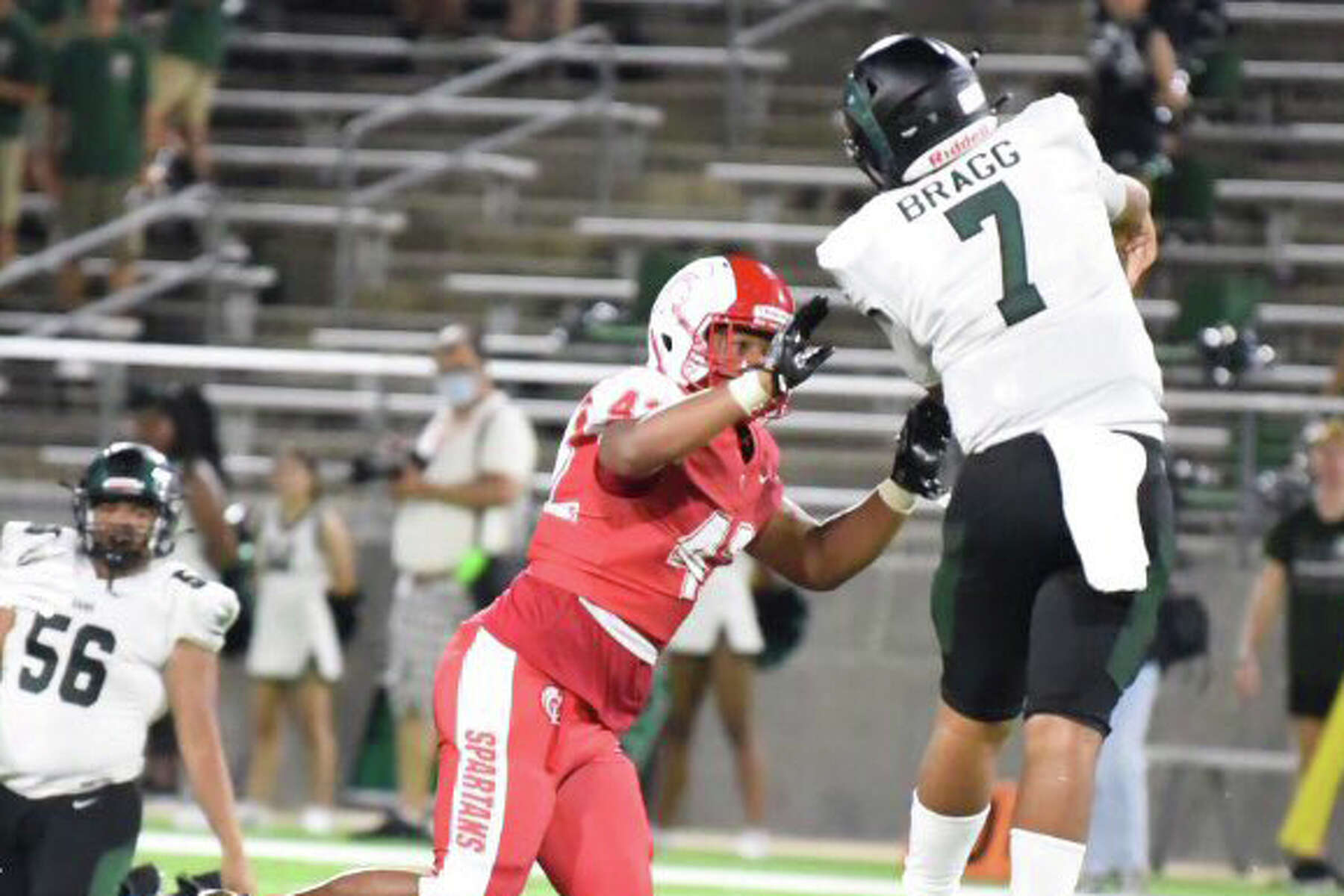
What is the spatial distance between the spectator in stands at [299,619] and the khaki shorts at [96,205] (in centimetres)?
339

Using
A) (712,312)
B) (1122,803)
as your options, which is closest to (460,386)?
(1122,803)

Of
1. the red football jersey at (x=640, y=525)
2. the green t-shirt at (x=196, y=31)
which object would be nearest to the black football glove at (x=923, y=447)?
the red football jersey at (x=640, y=525)

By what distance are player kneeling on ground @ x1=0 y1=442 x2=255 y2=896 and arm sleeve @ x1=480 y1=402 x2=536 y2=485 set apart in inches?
179

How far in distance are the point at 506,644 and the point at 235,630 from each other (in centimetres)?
634

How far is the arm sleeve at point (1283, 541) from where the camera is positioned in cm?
1178

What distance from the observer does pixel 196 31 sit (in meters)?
16.0

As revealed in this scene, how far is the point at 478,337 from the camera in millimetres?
11852

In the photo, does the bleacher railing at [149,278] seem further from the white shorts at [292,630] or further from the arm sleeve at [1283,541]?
the arm sleeve at [1283,541]

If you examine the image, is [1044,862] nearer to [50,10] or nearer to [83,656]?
[83,656]

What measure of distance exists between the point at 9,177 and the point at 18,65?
528 millimetres

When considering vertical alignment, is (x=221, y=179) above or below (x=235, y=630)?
above

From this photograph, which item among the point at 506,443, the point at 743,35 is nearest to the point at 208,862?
the point at 506,443

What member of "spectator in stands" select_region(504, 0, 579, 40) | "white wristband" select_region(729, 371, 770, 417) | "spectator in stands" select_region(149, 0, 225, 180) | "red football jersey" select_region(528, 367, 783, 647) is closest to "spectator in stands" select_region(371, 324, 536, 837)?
"spectator in stands" select_region(149, 0, 225, 180)

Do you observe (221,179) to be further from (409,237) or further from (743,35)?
(743,35)
